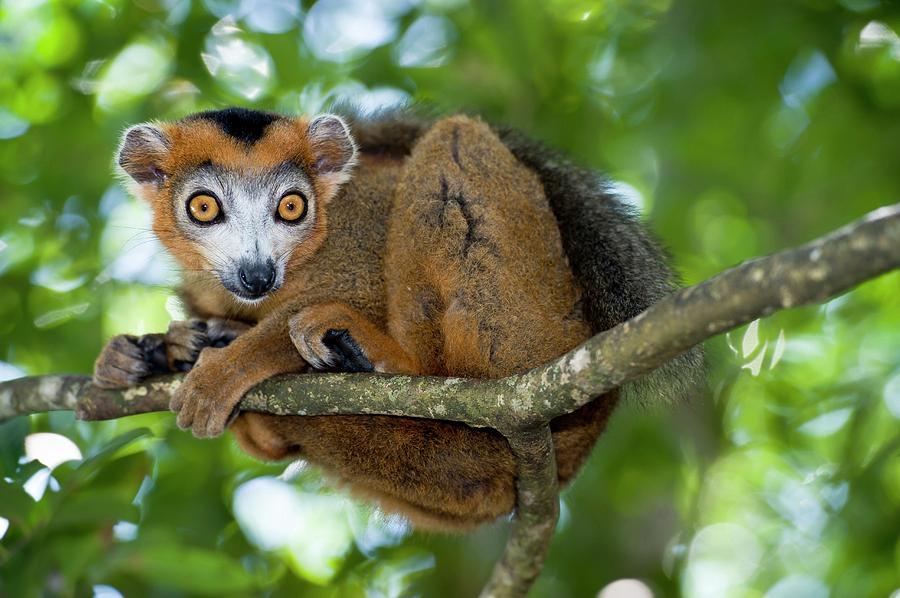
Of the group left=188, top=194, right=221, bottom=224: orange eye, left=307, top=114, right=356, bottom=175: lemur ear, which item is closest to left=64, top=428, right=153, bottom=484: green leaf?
left=188, top=194, right=221, bottom=224: orange eye

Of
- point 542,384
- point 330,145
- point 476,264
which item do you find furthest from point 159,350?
point 542,384

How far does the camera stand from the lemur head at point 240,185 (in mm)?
5809

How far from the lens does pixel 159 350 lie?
19.5 feet

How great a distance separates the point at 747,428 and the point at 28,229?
24.4 feet

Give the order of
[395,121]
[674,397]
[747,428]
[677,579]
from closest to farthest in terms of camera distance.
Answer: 1. [674,397]
2. [395,121]
3. [677,579]
4. [747,428]

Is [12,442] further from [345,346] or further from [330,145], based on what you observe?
[330,145]

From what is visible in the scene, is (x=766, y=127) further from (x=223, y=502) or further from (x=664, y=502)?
(x=223, y=502)

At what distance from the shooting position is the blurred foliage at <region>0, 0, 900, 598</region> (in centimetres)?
798

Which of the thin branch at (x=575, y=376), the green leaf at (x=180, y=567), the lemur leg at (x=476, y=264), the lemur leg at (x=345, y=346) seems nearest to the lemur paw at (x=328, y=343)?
the lemur leg at (x=345, y=346)

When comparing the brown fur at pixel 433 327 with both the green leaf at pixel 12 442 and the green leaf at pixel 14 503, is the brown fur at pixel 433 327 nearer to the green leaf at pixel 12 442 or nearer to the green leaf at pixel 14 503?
the green leaf at pixel 12 442

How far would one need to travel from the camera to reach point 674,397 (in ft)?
18.6

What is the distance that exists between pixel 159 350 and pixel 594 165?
4653 millimetres

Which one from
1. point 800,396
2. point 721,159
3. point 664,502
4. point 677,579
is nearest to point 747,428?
point 800,396

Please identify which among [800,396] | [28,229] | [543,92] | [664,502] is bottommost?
[664,502]
